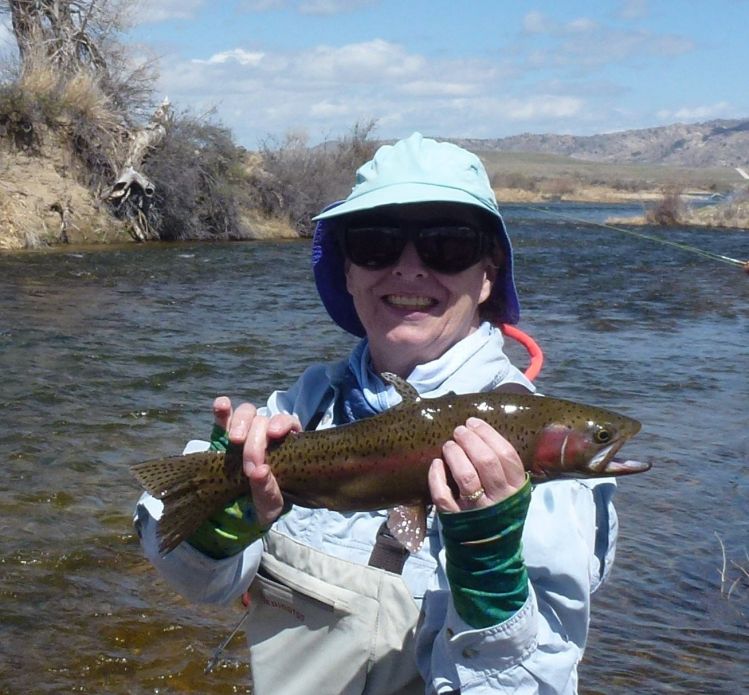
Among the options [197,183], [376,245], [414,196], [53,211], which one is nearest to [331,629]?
[376,245]

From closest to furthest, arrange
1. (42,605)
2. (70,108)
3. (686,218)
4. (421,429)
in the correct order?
(421,429) < (42,605) < (70,108) < (686,218)

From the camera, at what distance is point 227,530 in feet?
8.91

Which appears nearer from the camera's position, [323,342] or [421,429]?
[421,429]

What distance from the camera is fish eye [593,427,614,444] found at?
99.9 inches

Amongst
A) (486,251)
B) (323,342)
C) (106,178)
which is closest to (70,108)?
(106,178)

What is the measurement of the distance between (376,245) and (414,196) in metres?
0.21

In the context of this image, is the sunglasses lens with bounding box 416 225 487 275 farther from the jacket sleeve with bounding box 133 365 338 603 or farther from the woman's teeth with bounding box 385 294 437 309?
the jacket sleeve with bounding box 133 365 338 603

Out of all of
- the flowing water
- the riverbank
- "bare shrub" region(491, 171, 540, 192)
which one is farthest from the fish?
"bare shrub" region(491, 171, 540, 192)

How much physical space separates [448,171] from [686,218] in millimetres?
54402

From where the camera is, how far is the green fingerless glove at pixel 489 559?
223 centimetres

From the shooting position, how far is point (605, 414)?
2.60 metres

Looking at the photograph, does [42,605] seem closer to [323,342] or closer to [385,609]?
[385,609]

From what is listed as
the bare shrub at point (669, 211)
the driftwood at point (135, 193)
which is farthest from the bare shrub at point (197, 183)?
the bare shrub at point (669, 211)

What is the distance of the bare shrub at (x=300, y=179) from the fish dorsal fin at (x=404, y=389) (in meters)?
32.7
